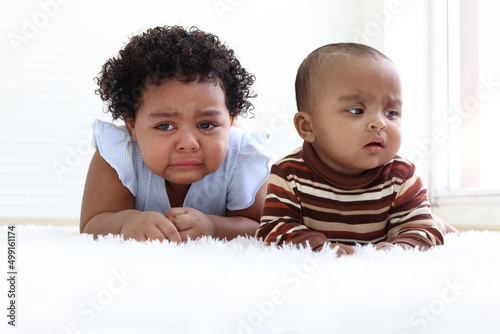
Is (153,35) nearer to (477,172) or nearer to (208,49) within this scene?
(208,49)

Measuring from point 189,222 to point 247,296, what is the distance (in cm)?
50

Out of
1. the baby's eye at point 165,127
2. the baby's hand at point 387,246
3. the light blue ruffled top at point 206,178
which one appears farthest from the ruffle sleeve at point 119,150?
the baby's hand at point 387,246

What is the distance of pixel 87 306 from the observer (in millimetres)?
572

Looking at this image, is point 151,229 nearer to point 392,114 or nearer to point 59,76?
point 392,114

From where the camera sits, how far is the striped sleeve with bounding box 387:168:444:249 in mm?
931

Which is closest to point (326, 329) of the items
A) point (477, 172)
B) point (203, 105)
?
point (203, 105)

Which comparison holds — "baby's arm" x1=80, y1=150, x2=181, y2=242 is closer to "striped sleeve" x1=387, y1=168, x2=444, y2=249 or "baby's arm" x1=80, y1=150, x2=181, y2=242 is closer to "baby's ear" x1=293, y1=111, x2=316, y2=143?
"baby's ear" x1=293, y1=111, x2=316, y2=143

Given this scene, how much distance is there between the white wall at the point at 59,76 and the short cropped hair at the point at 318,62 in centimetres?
190

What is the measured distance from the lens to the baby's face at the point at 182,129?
1127 mm

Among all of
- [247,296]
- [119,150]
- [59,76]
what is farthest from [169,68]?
[59,76]

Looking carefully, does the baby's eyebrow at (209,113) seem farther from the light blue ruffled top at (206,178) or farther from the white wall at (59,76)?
the white wall at (59,76)

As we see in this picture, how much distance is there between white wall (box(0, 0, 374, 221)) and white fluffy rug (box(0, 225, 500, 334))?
236 centimetres

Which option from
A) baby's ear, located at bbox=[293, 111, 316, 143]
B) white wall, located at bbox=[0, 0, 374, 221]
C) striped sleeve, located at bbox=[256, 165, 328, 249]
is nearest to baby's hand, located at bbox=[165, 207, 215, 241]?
striped sleeve, located at bbox=[256, 165, 328, 249]

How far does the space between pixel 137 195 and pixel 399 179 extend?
60cm
